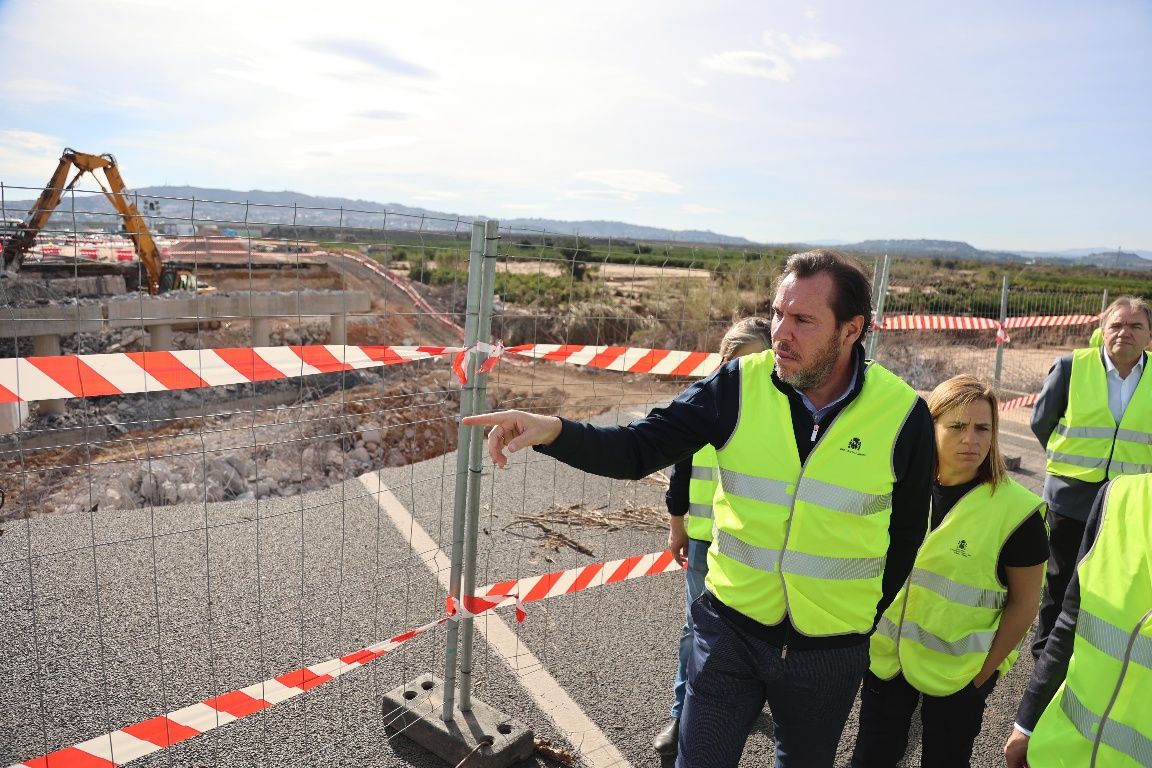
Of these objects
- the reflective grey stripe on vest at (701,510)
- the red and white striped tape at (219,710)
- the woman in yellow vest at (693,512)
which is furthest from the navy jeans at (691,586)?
the red and white striped tape at (219,710)

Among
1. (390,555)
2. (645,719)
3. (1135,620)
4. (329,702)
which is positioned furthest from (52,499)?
(1135,620)

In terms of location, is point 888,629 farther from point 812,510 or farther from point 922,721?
point 812,510

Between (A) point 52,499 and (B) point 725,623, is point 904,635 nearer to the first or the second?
(B) point 725,623

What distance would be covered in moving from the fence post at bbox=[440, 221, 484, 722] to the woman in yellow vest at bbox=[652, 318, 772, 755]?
3.06 ft

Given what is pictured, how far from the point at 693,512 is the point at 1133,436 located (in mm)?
2714

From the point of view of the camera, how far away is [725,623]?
2.41m

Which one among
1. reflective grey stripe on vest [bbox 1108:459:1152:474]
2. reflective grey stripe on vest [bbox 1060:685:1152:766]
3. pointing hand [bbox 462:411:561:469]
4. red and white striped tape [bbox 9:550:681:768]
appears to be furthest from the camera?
reflective grey stripe on vest [bbox 1108:459:1152:474]

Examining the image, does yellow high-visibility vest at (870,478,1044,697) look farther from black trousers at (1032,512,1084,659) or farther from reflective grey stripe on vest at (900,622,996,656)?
black trousers at (1032,512,1084,659)

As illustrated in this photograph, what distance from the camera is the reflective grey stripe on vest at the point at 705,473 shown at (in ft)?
11.0

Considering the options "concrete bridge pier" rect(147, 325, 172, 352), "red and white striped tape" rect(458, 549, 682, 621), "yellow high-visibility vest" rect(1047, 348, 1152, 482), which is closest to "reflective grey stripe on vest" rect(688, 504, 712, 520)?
"red and white striped tape" rect(458, 549, 682, 621)

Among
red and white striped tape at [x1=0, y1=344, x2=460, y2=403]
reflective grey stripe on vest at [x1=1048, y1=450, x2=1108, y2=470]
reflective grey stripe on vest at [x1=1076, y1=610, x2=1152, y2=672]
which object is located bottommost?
reflective grey stripe on vest at [x1=1048, y1=450, x2=1108, y2=470]

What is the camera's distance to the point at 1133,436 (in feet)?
13.9

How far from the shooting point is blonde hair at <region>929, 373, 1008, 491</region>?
286 cm

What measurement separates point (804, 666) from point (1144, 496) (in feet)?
3.28
